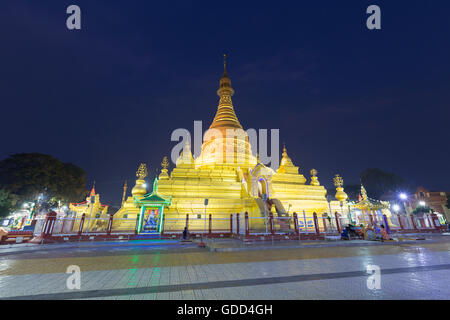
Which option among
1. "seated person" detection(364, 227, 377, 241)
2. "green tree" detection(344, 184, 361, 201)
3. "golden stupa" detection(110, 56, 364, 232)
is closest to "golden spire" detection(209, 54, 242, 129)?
"golden stupa" detection(110, 56, 364, 232)

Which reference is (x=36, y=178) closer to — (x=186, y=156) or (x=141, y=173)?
(x=141, y=173)

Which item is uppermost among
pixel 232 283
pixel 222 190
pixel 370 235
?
pixel 222 190

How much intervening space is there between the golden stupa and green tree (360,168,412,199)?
33919 mm

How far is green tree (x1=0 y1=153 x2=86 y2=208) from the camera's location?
23.5 m

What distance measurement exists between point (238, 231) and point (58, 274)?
12.6m

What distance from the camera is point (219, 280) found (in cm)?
418

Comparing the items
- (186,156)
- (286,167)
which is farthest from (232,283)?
(286,167)

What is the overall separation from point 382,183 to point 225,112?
1877 inches

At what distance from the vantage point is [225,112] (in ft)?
109

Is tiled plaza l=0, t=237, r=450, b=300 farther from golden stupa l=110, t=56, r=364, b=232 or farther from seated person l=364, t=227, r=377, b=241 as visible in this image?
golden stupa l=110, t=56, r=364, b=232

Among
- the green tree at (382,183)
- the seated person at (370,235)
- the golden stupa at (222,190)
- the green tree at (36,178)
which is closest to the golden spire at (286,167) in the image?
the golden stupa at (222,190)
